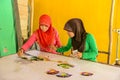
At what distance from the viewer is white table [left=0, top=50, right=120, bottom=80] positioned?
6.03 feet

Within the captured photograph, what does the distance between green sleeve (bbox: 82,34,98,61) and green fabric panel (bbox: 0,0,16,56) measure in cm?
169

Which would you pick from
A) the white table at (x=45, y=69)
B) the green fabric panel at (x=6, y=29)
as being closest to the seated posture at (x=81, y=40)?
the white table at (x=45, y=69)

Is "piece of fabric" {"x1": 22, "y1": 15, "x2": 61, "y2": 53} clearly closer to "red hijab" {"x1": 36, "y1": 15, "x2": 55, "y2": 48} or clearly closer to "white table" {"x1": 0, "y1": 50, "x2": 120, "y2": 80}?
"red hijab" {"x1": 36, "y1": 15, "x2": 55, "y2": 48}

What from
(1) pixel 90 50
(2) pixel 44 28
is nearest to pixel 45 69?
(1) pixel 90 50

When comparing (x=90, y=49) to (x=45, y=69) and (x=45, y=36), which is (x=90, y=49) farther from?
(x=45, y=36)

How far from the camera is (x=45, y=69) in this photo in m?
2.04

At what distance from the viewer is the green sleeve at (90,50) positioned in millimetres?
2442

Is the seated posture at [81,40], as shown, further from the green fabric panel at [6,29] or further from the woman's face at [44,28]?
the green fabric panel at [6,29]

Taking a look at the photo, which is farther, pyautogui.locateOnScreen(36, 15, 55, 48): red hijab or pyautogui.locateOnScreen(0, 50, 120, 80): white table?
pyautogui.locateOnScreen(36, 15, 55, 48): red hijab

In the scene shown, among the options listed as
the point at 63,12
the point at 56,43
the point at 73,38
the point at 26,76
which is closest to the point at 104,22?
the point at 63,12

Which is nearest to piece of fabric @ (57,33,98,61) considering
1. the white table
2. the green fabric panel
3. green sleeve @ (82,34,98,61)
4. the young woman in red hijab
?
green sleeve @ (82,34,98,61)

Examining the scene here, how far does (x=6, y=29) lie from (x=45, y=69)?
1962mm

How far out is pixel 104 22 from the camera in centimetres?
381

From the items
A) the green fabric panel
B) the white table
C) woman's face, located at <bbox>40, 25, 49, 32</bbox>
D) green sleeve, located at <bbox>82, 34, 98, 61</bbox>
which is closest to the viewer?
the white table
